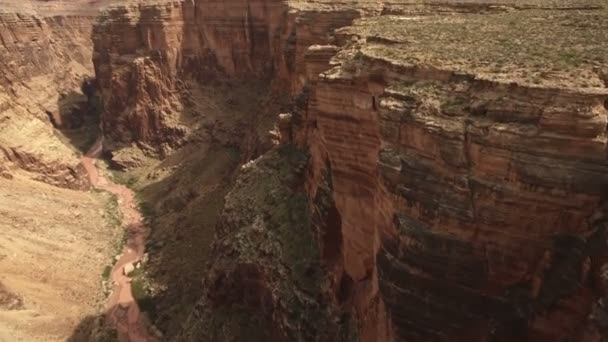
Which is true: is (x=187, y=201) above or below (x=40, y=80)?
below

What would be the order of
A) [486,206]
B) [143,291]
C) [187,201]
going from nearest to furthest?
1. [486,206]
2. [143,291]
3. [187,201]

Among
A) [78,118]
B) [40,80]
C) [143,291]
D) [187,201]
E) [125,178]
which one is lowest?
[143,291]

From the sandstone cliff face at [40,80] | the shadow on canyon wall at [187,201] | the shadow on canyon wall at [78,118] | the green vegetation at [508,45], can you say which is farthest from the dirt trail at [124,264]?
the green vegetation at [508,45]

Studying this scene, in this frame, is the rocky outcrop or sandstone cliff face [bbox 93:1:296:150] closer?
the rocky outcrop

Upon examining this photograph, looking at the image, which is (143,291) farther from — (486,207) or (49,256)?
(486,207)

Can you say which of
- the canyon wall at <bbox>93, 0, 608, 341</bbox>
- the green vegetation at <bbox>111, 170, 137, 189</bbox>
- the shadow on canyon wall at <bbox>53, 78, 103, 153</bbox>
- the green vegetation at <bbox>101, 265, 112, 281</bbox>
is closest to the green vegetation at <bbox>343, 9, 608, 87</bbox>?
the canyon wall at <bbox>93, 0, 608, 341</bbox>

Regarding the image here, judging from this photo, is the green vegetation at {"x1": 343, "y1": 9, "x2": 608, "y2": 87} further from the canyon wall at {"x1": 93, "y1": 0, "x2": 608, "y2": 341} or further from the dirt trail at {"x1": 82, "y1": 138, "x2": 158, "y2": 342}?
the dirt trail at {"x1": 82, "y1": 138, "x2": 158, "y2": 342}

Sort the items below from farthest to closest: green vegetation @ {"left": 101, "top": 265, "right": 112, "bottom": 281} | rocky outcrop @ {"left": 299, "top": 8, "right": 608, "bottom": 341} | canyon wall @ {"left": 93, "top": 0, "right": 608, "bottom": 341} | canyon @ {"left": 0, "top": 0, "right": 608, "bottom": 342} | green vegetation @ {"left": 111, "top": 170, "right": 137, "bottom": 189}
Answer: green vegetation @ {"left": 111, "top": 170, "right": 137, "bottom": 189}, green vegetation @ {"left": 101, "top": 265, "right": 112, "bottom": 281}, canyon @ {"left": 0, "top": 0, "right": 608, "bottom": 342}, canyon wall @ {"left": 93, "top": 0, "right": 608, "bottom": 341}, rocky outcrop @ {"left": 299, "top": 8, "right": 608, "bottom": 341}

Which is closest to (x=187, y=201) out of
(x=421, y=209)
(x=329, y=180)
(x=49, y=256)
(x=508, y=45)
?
(x=49, y=256)

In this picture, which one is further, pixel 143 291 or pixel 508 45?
pixel 143 291
